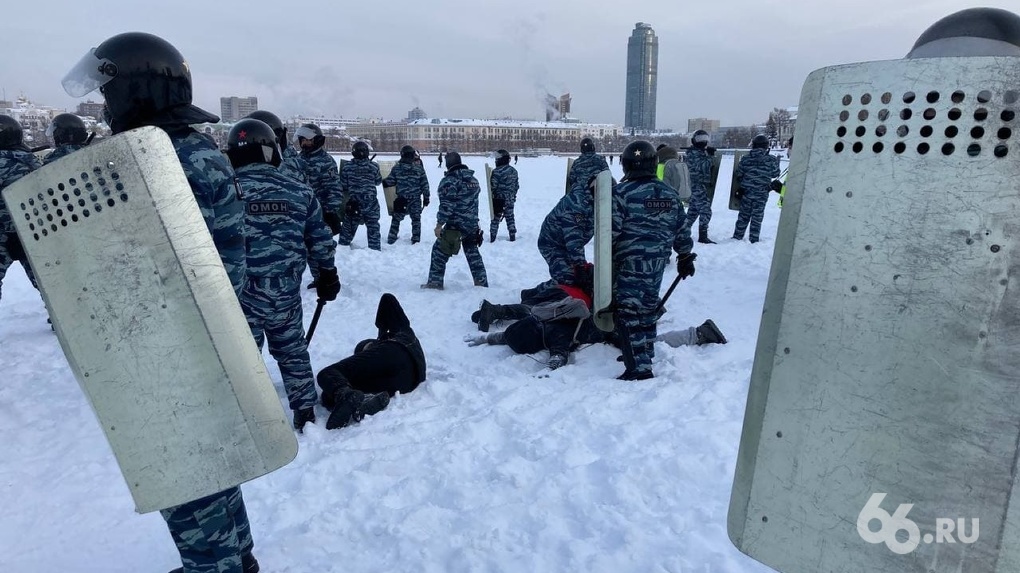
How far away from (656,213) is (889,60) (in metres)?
3.10

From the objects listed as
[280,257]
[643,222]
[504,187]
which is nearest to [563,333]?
[643,222]

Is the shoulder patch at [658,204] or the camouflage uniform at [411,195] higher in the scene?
the shoulder patch at [658,204]

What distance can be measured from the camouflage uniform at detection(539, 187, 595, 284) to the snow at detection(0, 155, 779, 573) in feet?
2.55

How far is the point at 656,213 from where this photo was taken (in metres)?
4.22

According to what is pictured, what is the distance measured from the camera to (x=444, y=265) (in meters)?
7.19

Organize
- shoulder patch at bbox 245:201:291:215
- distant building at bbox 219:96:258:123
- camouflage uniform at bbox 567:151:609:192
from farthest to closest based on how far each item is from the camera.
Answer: distant building at bbox 219:96:258:123
camouflage uniform at bbox 567:151:609:192
shoulder patch at bbox 245:201:291:215

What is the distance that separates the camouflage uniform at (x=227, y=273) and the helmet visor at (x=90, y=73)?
0.24 metres

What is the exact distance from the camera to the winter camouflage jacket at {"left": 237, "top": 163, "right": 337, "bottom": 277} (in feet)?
11.3

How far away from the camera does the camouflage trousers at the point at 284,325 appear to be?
3.44m

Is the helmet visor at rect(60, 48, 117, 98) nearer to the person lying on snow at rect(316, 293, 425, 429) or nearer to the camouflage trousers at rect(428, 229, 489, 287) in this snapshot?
the person lying on snow at rect(316, 293, 425, 429)

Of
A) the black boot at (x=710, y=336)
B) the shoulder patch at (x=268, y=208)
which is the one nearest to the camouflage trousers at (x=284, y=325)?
the shoulder patch at (x=268, y=208)

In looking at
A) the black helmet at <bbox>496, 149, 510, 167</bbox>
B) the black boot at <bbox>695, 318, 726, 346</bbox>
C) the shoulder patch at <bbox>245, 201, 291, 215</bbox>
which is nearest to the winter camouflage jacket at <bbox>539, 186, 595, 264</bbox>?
the black boot at <bbox>695, 318, 726, 346</bbox>

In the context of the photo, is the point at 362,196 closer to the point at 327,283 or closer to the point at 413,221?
the point at 413,221

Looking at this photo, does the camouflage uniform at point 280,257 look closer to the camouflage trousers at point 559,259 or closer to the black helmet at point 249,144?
the black helmet at point 249,144
